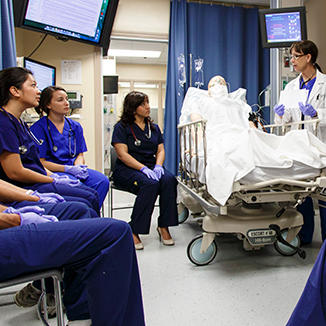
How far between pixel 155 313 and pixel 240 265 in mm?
722

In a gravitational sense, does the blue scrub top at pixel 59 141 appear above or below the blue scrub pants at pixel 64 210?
above

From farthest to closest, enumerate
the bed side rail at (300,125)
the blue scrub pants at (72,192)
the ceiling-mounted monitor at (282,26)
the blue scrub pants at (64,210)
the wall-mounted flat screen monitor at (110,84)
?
the wall-mounted flat screen monitor at (110,84) → the ceiling-mounted monitor at (282,26) → the bed side rail at (300,125) → the blue scrub pants at (72,192) → the blue scrub pants at (64,210)

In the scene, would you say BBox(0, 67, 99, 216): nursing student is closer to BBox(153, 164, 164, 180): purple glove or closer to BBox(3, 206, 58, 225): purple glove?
BBox(3, 206, 58, 225): purple glove

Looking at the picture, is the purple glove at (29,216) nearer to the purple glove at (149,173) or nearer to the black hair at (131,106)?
the purple glove at (149,173)

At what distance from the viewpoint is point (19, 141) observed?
136 centimetres

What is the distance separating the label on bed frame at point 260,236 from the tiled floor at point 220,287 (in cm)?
18

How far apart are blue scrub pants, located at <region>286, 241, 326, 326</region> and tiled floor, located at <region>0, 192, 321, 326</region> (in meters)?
0.56

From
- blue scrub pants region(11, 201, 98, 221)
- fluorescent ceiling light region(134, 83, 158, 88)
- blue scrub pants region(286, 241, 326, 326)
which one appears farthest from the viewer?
fluorescent ceiling light region(134, 83, 158, 88)

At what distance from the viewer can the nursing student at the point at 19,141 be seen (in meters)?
1.29

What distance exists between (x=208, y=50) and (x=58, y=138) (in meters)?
2.63

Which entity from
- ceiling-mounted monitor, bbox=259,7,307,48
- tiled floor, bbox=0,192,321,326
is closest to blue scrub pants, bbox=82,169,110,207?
tiled floor, bbox=0,192,321,326

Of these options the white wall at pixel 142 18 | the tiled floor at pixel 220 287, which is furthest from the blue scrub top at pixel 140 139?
the white wall at pixel 142 18

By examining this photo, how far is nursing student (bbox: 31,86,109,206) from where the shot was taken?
196cm

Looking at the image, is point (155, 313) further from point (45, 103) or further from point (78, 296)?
point (45, 103)
